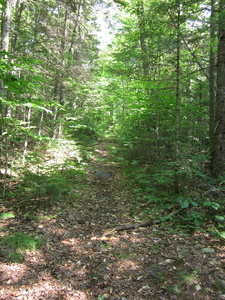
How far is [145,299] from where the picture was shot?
2.58 metres

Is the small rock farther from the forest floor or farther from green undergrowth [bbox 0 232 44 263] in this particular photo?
green undergrowth [bbox 0 232 44 263]

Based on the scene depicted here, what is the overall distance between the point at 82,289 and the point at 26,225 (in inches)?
87.6

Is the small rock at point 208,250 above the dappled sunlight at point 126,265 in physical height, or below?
above

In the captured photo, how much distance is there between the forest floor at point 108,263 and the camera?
2.68 m

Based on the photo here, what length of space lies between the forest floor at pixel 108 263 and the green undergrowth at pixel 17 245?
3.3 inches

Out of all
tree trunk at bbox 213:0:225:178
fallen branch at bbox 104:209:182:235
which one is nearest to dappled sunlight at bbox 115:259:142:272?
fallen branch at bbox 104:209:182:235

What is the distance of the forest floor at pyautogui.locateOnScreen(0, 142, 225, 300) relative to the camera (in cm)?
268

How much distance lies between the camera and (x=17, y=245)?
3.43 metres

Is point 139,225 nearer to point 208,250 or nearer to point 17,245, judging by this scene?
point 208,250

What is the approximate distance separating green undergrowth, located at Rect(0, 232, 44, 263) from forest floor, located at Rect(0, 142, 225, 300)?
84 millimetres

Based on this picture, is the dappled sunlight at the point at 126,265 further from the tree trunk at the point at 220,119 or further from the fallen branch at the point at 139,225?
the tree trunk at the point at 220,119

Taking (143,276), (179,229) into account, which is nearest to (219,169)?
(179,229)

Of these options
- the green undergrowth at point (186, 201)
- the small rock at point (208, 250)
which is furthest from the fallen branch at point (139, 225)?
the small rock at point (208, 250)

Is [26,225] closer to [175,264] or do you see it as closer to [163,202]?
[175,264]
